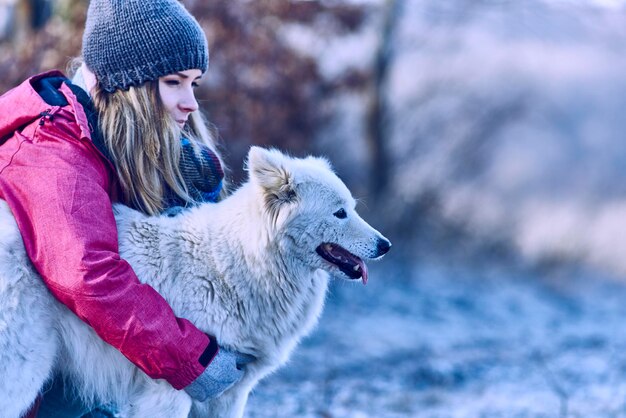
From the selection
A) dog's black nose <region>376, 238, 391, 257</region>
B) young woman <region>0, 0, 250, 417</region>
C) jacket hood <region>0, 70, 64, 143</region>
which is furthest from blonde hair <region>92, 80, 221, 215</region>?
dog's black nose <region>376, 238, 391, 257</region>

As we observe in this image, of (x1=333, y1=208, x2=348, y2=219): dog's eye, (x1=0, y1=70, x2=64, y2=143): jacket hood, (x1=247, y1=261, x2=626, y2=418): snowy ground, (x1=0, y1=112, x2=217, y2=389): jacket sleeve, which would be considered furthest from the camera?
(x1=247, y1=261, x2=626, y2=418): snowy ground

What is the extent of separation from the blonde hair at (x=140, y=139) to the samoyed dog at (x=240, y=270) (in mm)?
106

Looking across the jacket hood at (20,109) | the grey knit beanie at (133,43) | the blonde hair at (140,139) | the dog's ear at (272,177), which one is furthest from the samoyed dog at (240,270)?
the grey knit beanie at (133,43)

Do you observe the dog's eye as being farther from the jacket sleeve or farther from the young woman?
the jacket sleeve

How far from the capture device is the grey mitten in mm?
2975

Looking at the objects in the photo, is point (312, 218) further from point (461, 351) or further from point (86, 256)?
point (461, 351)

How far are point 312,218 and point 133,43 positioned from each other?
3.22ft

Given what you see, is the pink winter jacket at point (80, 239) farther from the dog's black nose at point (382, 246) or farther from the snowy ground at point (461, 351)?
the snowy ground at point (461, 351)

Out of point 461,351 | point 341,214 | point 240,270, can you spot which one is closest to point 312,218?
point 341,214

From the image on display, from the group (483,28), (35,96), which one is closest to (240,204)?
(35,96)

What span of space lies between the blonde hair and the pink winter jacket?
0.15 metres

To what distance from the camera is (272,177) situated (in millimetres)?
3230

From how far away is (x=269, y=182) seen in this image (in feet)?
10.6

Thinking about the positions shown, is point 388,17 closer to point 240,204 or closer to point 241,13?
point 241,13
